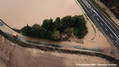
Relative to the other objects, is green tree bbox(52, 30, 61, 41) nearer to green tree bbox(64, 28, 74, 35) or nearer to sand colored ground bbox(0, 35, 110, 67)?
green tree bbox(64, 28, 74, 35)

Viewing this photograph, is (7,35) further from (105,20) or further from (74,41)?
(105,20)

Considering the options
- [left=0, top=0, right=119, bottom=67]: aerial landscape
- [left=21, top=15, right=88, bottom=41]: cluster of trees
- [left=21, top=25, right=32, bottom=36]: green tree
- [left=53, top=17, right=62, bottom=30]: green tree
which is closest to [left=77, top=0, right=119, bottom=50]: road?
[left=0, top=0, right=119, bottom=67]: aerial landscape

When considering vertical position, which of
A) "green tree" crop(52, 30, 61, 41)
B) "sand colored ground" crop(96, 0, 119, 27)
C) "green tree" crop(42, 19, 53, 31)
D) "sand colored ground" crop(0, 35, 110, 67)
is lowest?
"sand colored ground" crop(0, 35, 110, 67)

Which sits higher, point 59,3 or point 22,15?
point 59,3

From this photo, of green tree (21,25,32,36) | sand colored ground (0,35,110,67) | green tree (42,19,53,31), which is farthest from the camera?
green tree (42,19,53,31)

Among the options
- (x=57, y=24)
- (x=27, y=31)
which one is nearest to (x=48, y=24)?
(x=57, y=24)

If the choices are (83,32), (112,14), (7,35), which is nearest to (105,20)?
(112,14)

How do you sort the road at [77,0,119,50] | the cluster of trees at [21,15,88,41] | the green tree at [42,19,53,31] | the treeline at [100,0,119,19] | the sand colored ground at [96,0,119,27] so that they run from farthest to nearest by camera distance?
the treeline at [100,0,119,19]
the sand colored ground at [96,0,119,27]
the green tree at [42,19,53,31]
the road at [77,0,119,50]
the cluster of trees at [21,15,88,41]
